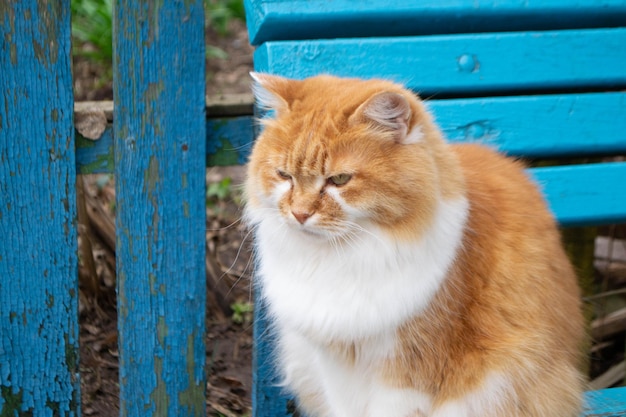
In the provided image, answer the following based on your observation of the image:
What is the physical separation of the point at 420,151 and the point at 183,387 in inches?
42.0

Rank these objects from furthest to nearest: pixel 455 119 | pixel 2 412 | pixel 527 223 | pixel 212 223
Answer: pixel 212 223 < pixel 455 119 < pixel 2 412 < pixel 527 223

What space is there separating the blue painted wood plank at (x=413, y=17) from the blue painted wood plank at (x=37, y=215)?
1.89 feet

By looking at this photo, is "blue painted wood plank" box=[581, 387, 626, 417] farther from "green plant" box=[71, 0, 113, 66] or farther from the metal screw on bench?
"green plant" box=[71, 0, 113, 66]

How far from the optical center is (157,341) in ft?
7.54

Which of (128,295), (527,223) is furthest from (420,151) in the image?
(128,295)

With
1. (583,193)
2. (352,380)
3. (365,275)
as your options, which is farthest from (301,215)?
(583,193)

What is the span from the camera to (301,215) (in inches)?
70.0

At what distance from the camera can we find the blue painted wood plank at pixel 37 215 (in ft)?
6.66

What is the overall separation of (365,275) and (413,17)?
0.91 metres

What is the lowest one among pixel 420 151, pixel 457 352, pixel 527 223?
pixel 457 352

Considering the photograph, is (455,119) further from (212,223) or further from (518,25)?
(212,223)

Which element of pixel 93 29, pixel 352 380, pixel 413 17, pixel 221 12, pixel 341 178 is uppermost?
pixel 221 12

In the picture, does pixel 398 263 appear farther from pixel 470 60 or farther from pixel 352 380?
pixel 470 60

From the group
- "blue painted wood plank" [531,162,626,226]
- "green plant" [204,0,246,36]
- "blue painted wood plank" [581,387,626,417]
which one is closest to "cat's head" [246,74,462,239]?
"blue painted wood plank" [531,162,626,226]
